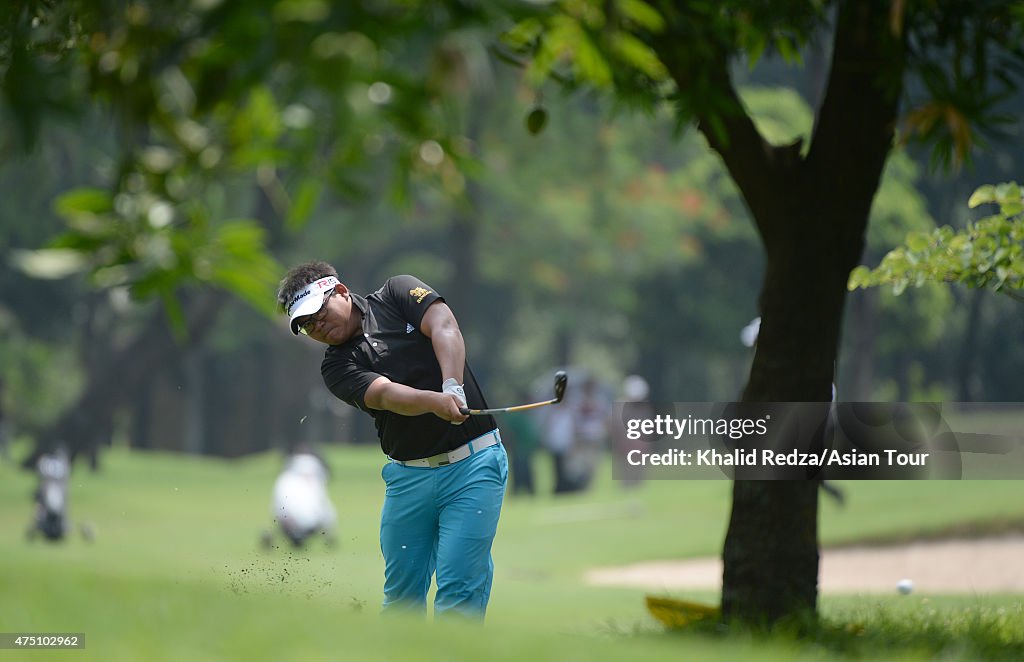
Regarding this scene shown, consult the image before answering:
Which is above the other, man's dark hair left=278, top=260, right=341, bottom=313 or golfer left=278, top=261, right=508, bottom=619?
man's dark hair left=278, top=260, right=341, bottom=313

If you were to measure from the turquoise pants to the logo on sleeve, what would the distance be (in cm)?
82

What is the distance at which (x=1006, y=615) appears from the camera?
880 cm

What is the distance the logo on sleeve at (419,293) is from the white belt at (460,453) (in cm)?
74

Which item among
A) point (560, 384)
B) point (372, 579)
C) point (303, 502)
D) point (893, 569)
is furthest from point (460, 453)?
point (303, 502)

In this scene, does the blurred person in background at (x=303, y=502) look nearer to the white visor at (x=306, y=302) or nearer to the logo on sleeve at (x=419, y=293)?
the logo on sleeve at (x=419, y=293)


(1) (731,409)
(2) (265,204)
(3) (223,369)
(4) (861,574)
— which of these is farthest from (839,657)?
(3) (223,369)

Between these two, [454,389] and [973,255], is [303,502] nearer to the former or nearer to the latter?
[973,255]

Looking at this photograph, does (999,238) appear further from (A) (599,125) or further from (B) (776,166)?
(A) (599,125)

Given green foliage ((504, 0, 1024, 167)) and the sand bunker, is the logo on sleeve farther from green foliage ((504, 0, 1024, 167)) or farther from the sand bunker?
the sand bunker

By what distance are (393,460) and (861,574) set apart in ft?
33.9

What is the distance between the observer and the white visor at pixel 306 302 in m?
6.96

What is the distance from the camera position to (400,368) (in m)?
7.17

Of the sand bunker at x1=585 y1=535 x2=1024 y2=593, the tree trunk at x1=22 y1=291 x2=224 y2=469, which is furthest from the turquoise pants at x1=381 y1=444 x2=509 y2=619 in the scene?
the tree trunk at x1=22 y1=291 x2=224 y2=469

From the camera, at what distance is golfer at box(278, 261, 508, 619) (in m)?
6.87
